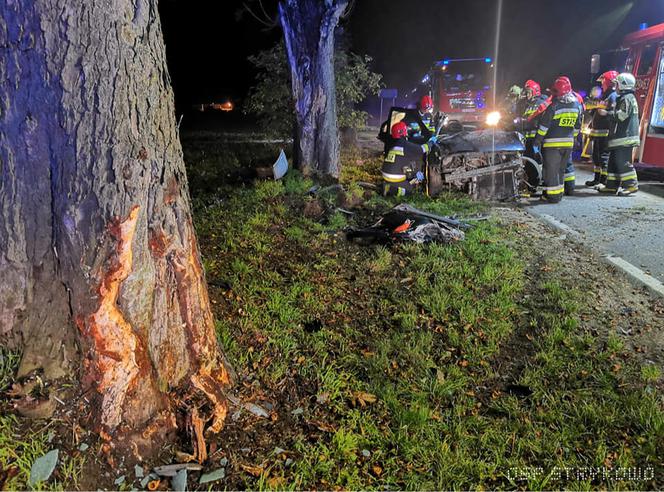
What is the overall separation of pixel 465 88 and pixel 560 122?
9.37 m

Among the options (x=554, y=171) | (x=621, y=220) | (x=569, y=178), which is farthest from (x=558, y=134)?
(x=621, y=220)

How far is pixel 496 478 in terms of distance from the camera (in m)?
2.27

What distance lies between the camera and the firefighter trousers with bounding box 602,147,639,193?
8.16 m

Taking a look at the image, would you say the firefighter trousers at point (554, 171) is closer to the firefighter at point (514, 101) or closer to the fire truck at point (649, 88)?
the fire truck at point (649, 88)

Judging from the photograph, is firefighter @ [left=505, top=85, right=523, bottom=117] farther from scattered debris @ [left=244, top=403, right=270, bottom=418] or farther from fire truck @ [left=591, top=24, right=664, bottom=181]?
scattered debris @ [left=244, top=403, right=270, bottom=418]

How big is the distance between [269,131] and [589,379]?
9.54 m

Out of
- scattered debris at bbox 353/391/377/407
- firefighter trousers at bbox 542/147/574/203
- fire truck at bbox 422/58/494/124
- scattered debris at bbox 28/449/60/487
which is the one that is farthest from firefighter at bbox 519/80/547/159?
scattered debris at bbox 28/449/60/487

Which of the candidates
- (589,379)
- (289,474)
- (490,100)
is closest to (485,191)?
(589,379)

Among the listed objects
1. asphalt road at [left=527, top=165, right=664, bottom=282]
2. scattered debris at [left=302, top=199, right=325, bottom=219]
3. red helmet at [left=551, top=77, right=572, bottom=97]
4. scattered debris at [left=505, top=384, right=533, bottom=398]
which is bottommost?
scattered debris at [left=505, top=384, right=533, bottom=398]

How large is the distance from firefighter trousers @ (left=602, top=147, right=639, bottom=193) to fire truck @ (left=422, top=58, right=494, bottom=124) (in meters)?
8.34

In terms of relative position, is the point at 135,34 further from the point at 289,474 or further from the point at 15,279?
the point at 289,474

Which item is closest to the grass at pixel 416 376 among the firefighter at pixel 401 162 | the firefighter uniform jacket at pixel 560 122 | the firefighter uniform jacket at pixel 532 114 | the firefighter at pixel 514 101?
the firefighter at pixel 401 162

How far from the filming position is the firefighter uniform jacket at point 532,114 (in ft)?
30.0

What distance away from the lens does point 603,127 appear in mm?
8914
